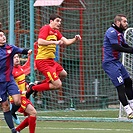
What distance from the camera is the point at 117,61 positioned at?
1264cm

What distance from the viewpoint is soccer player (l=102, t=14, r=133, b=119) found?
1236cm

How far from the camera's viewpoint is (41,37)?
46.1ft

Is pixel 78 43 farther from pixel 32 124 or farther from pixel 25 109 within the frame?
pixel 32 124

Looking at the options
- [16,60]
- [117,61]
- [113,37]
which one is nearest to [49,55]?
[16,60]

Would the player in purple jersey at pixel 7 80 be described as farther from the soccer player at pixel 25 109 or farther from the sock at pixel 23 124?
the sock at pixel 23 124

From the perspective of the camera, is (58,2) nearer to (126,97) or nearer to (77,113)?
(77,113)

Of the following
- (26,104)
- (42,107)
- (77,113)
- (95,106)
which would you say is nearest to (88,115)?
(77,113)

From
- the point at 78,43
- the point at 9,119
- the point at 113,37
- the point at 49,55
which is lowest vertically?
the point at 9,119

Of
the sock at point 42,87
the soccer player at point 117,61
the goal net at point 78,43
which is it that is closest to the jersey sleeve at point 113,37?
the soccer player at point 117,61

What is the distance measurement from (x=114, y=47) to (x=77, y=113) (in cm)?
593

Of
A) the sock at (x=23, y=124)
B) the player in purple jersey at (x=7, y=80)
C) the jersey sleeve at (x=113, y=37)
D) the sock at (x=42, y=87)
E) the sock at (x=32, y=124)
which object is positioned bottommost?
the sock at (x=23, y=124)

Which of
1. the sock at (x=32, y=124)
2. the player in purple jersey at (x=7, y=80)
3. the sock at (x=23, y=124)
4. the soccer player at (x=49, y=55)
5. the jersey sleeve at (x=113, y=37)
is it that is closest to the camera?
the player in purple jersey at (x=7, y=80)

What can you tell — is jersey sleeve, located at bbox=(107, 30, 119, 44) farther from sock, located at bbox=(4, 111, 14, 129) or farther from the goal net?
the goal net

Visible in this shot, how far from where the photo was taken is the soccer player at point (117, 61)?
1236cm
